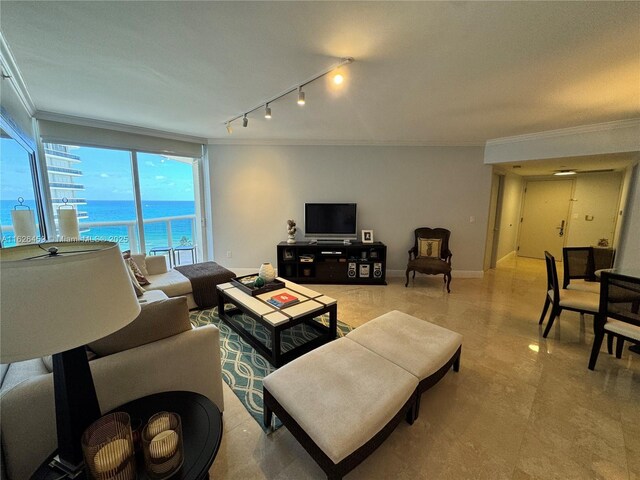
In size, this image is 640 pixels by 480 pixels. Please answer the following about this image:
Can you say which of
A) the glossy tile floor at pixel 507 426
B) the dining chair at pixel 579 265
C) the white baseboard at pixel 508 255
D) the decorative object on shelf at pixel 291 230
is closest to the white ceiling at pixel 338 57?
the dining chair at pixel 579 265

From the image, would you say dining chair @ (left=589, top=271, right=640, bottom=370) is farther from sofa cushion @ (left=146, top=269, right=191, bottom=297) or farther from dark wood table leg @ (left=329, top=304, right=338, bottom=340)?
sofa cushion @ (left=146, top=269, right=191, bottom=297)

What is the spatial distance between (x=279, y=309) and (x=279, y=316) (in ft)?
0.45

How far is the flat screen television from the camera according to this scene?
15.6 ft

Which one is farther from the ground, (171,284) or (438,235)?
(438,235)

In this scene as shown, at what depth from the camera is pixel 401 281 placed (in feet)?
15.6

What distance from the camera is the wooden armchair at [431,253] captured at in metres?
4.30

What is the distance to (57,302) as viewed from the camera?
70 cm

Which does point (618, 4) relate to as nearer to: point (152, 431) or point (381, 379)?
point (381, 379)

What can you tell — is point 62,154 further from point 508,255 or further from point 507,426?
point 508,255

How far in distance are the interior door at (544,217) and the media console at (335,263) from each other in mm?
4808

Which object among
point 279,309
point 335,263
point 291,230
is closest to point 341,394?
point 279,309

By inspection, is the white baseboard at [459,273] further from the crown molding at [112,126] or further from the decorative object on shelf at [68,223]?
the decorative object on shelf at [68,223]

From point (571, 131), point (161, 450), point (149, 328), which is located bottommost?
point (161, 450)

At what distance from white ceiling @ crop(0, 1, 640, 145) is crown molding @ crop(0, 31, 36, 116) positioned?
0.05m
